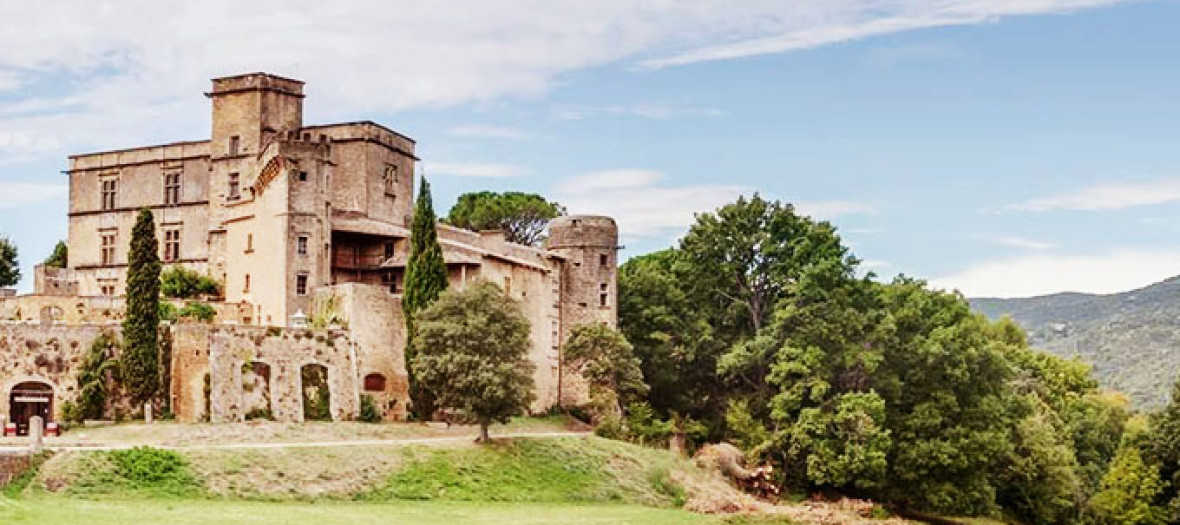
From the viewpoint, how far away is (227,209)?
219 feet

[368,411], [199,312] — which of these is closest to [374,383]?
[368,411]

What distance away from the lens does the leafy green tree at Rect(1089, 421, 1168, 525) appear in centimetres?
6166

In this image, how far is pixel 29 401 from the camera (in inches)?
2068

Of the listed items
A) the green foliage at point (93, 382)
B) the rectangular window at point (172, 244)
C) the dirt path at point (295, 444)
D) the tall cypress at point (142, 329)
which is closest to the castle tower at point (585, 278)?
the dirt path at point (295, 444)

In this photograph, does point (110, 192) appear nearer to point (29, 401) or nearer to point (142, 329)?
point (142, 329)

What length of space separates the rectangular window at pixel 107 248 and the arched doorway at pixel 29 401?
21.6 m

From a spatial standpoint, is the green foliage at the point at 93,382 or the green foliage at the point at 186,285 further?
the green foliage at the point at 186,285

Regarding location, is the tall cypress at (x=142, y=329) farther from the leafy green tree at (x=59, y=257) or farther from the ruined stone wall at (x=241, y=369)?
the leafy green tree at (x=59, y=257)

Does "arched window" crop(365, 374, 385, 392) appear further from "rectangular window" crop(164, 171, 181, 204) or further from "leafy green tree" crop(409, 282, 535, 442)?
"rectangular window" crop(164, 171, 181, 204)

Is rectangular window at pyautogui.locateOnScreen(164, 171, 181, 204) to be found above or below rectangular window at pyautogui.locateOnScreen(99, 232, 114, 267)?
above

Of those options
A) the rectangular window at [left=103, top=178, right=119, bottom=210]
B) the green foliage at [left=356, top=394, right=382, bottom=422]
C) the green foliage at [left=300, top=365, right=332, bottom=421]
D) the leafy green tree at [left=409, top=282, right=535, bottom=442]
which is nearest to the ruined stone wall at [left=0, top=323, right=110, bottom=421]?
the green foliage at [left=300, top=365, right=332, bottom=421]

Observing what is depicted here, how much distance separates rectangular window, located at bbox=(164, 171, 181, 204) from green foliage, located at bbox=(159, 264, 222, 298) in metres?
8.00

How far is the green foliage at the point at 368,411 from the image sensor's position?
183 ft

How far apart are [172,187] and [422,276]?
20.9m
